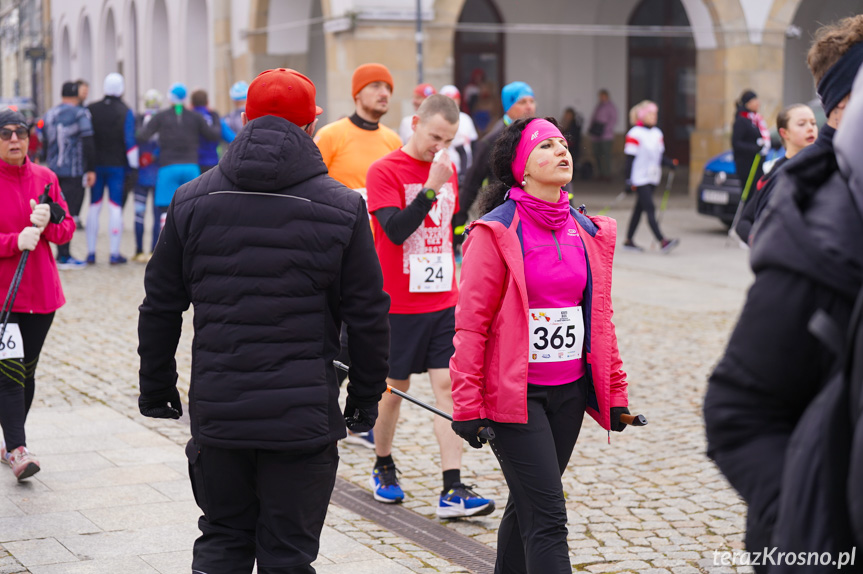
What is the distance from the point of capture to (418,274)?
5.43 metres

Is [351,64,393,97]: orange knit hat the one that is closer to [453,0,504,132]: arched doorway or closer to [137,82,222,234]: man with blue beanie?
[137,82,222,234]: man with blue beanie

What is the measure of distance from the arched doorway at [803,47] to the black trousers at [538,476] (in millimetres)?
22012

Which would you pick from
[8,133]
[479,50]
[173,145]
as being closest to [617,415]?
[8,133]

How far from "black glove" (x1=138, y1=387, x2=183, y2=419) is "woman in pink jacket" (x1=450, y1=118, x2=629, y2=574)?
859 millimetres

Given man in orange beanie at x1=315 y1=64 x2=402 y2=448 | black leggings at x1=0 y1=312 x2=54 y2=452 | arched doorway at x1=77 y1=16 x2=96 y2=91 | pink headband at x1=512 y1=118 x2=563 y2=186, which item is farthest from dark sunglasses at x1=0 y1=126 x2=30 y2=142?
arched doorway at x1=77 y1=16 x2=96 y2=91

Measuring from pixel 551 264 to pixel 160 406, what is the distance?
1.29 metres

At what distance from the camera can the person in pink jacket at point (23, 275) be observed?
563cm

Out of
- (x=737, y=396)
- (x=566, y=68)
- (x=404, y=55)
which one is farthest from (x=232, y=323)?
(x=566, y=68)

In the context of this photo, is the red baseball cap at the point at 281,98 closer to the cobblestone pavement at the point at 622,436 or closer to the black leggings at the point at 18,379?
the cobblestone pavement at the point at 622,436

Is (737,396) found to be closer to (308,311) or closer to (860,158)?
(860,158)

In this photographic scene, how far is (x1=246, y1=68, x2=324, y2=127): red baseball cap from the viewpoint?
3.39 metres

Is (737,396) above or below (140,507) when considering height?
above

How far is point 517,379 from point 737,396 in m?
1.70

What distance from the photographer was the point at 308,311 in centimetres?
329
